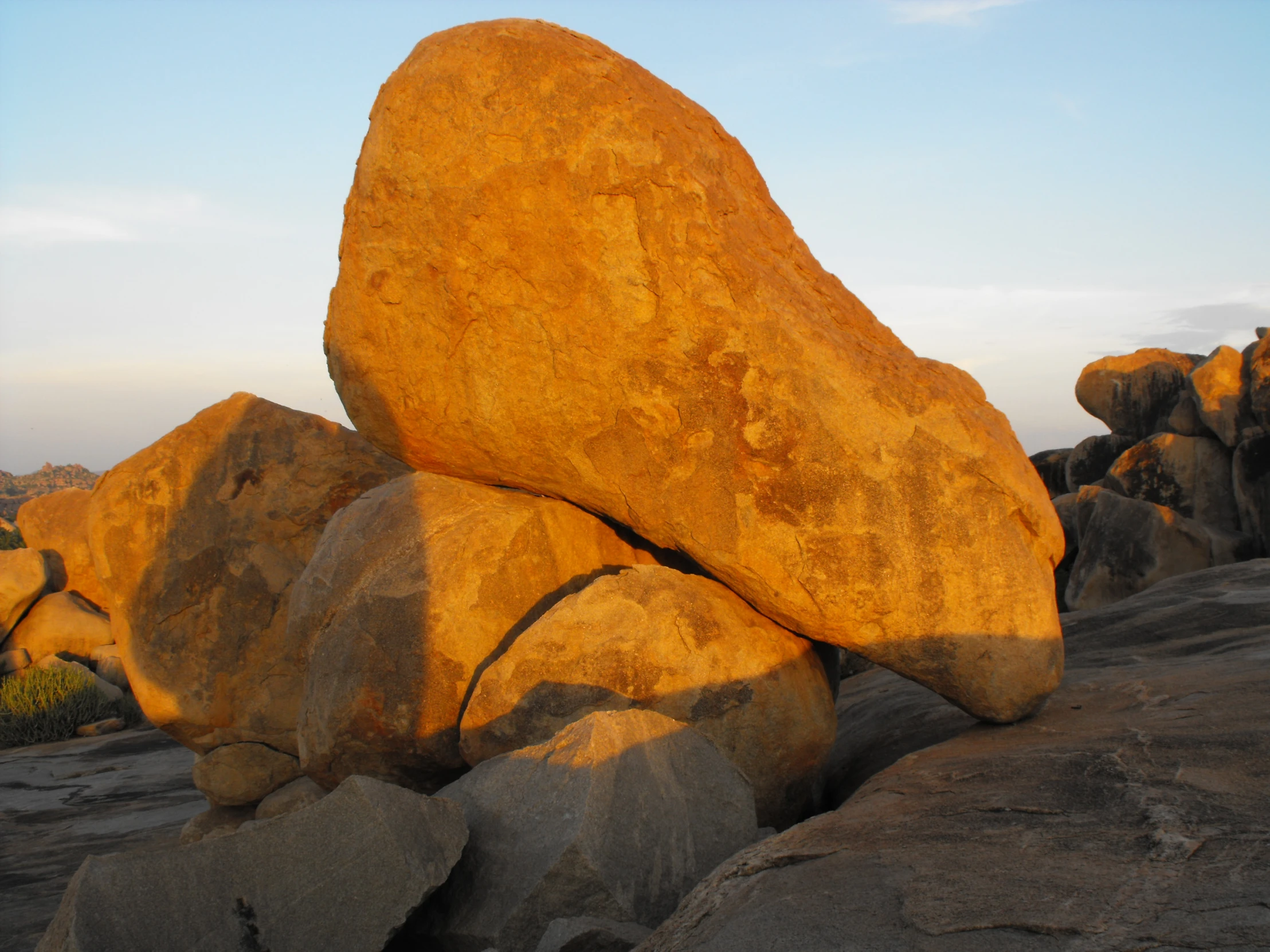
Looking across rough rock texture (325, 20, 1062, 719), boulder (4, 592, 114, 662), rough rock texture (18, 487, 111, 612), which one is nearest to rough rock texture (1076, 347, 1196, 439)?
rough rock texture (325, 20, 1062, 719)

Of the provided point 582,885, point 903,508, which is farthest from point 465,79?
point 582,885

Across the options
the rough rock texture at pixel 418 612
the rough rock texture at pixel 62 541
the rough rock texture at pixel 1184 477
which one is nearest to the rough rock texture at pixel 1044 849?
the rough rock texture at pixel 418 612

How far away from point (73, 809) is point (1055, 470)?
1297 centimetres

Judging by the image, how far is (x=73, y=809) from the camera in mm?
6125

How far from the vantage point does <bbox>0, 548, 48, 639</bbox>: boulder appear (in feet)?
36.7

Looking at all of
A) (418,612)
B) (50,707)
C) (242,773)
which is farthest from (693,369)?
(50,707)

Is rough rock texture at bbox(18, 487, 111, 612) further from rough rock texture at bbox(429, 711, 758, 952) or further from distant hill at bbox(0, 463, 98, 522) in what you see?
distant hill at bbox(0, 463, 98, 522)

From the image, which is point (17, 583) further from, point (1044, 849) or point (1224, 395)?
point (1224, 395)

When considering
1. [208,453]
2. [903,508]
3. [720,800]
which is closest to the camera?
[720,800]

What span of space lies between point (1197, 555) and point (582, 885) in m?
8.56

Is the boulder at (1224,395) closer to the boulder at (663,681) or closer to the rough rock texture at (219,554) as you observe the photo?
the boulder at (663,681)

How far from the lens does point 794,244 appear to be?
3.65m

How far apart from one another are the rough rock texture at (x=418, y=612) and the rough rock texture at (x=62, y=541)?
35.2 ft

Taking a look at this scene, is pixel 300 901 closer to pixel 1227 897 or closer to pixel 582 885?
pixel 582 885
